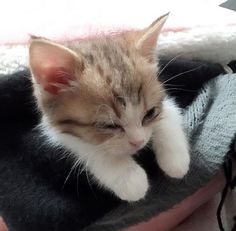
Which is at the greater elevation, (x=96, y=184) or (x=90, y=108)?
(x=90, y=108)

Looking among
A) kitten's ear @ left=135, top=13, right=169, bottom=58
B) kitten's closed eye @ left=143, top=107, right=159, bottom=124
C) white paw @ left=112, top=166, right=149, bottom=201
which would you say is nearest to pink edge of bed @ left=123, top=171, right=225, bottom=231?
white paw @ left=112, top=166, right=149, bottom=201

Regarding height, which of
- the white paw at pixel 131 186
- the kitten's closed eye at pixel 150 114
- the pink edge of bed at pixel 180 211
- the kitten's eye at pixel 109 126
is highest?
the kitten's eye at pixel 109 126

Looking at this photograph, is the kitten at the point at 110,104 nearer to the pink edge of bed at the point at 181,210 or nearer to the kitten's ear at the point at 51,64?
the kitten's ear at the point at 51,64

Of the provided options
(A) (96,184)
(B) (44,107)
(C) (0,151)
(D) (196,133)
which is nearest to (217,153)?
(D) (196,133)

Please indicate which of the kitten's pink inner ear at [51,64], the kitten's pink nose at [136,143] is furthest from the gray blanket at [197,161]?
the kitten's pink inner ear at [51,64]

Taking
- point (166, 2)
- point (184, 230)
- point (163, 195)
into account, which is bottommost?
point (184, 230)

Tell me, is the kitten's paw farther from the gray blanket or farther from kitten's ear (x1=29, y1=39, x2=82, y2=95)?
kitten's ear (x1=29, y1=39, x2=82, y2=95)

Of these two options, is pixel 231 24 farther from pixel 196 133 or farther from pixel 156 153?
pixel 156 153
